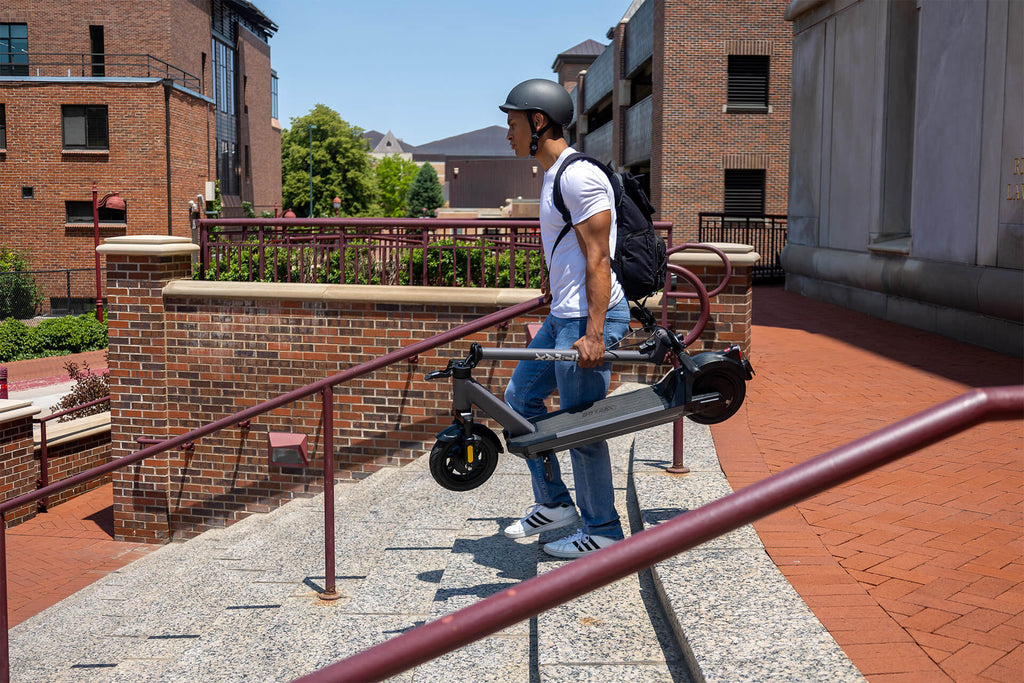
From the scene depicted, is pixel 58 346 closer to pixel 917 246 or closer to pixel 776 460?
pixel 917 246

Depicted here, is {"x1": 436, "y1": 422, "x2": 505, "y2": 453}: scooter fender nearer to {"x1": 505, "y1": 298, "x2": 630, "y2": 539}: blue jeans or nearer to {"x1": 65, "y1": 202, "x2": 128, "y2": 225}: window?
{"x1": 505, "y1": 298, "x2": 630, "y2": 539}: blue jeans

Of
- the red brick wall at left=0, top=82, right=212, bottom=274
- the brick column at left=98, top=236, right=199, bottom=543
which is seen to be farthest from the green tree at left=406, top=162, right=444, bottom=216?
the brick column at left=98, top=236, right=199, bottom=543

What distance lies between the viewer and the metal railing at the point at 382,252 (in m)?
9.73

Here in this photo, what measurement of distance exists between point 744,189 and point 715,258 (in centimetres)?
2476

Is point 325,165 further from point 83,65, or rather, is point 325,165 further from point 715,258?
point 715,258

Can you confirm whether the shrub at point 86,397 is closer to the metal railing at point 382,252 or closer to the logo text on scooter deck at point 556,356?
the metal railing at point 382,252

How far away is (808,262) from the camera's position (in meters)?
15.2

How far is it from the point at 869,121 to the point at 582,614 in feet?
35.9

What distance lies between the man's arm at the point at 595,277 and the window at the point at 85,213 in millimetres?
37283

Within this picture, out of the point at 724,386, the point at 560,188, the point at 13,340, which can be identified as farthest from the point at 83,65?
the point at 724,386

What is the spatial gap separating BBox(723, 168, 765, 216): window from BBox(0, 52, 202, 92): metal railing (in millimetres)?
22620

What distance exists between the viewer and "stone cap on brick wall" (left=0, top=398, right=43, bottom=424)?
10336 mm

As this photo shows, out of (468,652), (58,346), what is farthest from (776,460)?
(58,346)

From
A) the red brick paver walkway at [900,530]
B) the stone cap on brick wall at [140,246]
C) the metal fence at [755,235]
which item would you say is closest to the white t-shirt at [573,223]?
the red brick paver walkway at [900,530]
